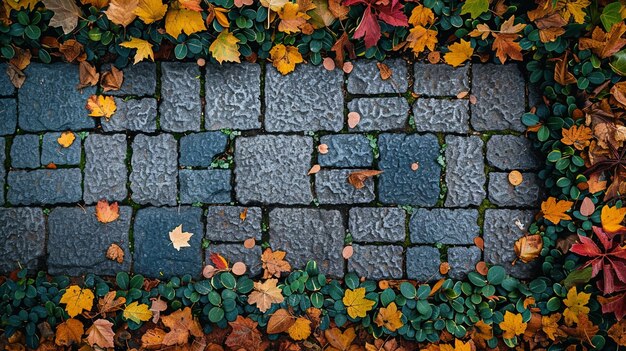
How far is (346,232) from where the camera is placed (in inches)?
114

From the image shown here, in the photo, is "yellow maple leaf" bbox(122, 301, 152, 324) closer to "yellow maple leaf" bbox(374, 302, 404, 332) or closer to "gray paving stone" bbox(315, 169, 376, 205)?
"gray paving stone" bbox(315, 169, 376, 205)

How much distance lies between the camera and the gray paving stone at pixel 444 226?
2.89m

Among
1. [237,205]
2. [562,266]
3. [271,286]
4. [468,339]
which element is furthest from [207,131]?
[562,266]

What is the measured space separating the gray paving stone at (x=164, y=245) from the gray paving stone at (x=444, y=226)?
46.4 inches

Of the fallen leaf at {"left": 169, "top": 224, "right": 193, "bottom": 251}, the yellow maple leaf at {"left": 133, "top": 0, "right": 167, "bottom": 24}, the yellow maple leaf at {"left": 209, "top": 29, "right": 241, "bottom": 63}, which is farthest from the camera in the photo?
the fallen leaf at {"left": 169, "top": 224, "right": 193, "bottom": 251}

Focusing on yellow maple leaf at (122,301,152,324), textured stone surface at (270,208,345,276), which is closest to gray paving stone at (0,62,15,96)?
yellow maple leaf at (122,301,152,324)

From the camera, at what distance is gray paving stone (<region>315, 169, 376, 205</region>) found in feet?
9.48

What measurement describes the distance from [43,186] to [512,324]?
8.60 ft

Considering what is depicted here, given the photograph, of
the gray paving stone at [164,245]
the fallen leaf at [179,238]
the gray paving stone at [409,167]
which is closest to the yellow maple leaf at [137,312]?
the gray paving stone at [164,245]

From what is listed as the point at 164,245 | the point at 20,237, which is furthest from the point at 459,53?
the point at 20,237

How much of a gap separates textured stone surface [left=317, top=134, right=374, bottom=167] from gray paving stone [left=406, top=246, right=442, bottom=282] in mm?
541

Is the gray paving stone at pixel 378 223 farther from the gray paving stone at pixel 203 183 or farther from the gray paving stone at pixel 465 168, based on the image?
the gray paving stone at pixel 203 183

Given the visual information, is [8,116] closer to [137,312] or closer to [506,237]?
[137,312]

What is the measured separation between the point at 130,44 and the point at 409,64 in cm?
148
